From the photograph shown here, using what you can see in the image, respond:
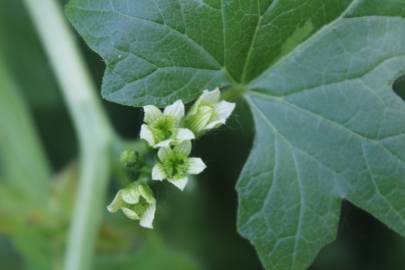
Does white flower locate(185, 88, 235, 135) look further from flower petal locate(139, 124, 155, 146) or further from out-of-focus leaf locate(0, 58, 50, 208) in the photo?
out-of-focus leaf locate(0, 58, 50, 208)

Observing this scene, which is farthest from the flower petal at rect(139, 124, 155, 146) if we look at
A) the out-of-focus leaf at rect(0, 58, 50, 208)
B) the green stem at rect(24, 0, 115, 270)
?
the out-of-focus leaf at rect(0, 58, 50, 208)

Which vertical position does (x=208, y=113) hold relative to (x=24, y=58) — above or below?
above

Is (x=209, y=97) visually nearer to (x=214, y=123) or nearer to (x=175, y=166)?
(x=214, y=123)

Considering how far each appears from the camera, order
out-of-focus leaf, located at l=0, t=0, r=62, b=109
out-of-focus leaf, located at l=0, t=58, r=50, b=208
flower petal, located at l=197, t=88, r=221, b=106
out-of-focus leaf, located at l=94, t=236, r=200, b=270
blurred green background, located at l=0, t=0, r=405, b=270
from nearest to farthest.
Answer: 1. flower petal, located at l=197, t=88, r=221, b=106
2. blurred green background, located at l=0, t=0, r=405, b=270
3. out-of-focus leaf, located at l=94, t=236, r=200, b=270
4. out-of-focus leaf, located at l=0, t=58, r=50, b=208
5. out-of-focus leaf, located at l=0, t=0, r=62, b=109

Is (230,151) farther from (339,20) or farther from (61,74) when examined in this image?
(339,20)

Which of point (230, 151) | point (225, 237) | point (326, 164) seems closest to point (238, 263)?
point (225, 237)

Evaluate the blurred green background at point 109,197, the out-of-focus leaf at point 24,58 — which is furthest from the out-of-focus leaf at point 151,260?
the out-of-focus leaf at point 24,58

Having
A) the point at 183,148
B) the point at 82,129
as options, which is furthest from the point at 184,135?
the point at 82,129
